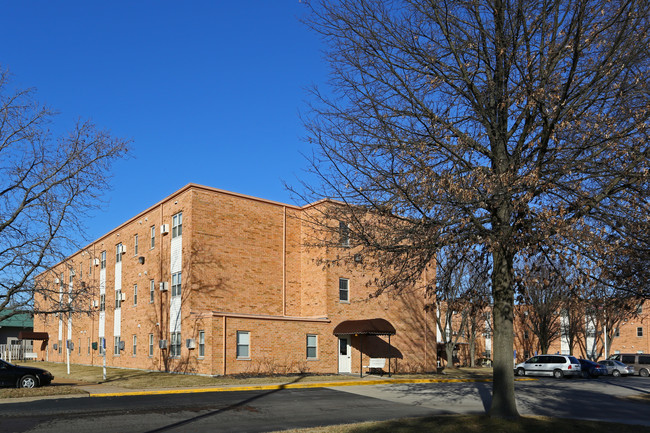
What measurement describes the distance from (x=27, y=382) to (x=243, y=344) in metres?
9.63

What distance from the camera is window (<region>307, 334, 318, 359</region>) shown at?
32.1 metres

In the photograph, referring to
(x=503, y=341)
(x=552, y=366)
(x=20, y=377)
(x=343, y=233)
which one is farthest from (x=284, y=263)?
(x=503, y=341)

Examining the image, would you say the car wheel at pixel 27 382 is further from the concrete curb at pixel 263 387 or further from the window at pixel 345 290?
the window at pixel 345 290

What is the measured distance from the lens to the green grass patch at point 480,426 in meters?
12.2

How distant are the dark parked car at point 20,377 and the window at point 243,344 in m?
8.60

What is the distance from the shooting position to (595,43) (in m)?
11.2

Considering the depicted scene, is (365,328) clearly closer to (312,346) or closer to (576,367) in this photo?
(312,346)

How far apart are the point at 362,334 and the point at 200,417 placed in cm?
1698

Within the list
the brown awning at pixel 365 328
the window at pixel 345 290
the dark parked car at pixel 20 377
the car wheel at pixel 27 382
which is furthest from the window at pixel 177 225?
the car wheel at pixel 27 382

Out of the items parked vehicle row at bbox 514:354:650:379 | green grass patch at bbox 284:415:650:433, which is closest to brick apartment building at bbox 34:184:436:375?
parked vehicle row at bbox 514:354:650:379

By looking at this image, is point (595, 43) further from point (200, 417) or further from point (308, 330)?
point (308, 330)

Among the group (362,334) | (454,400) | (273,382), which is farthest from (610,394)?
Answer: (273,382)

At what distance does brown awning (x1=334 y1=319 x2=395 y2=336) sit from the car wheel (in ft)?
48.2

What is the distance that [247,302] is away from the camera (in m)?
32.8
